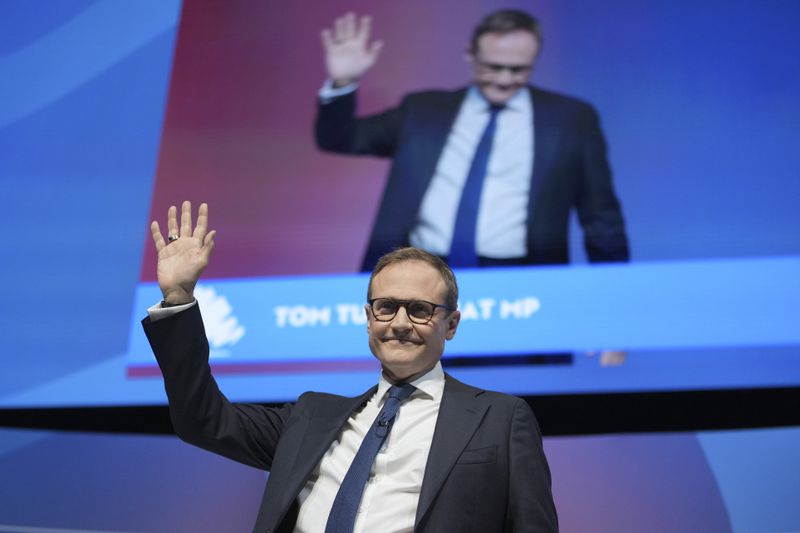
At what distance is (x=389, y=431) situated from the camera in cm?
181

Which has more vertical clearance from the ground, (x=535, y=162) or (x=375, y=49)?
(x=375, y=49)

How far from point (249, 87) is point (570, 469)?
1917 mm

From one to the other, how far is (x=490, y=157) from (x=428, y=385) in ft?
5.31

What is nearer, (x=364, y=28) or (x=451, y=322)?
(x=451, y=322)

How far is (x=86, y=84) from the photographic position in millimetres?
3684

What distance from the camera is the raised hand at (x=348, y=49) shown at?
349 cm

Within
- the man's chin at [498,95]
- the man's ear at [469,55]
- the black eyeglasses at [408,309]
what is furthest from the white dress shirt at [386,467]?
Answer: the man's ear at [469,55]

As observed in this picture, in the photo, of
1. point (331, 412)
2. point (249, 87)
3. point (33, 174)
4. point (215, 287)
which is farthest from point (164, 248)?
point (33, 174)

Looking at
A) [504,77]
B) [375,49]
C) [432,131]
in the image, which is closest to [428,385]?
[432,131]

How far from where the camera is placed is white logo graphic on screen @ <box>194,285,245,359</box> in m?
3.28

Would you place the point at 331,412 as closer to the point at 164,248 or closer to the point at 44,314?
the point at 164,248

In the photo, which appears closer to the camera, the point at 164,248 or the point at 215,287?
the point at 164,248

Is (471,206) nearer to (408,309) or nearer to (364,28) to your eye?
(364,28)

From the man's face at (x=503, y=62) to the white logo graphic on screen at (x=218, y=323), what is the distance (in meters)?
1.28
